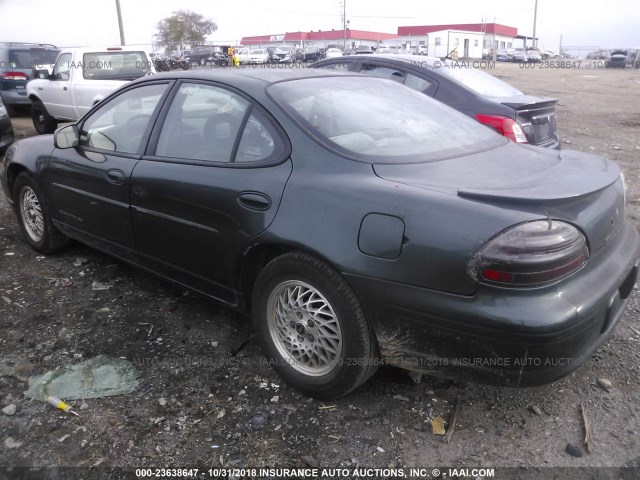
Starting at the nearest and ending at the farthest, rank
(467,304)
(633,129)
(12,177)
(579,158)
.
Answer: (467,304) → (579,158) → (12,177) → (633,129)

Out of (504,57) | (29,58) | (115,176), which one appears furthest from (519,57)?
(115,176)

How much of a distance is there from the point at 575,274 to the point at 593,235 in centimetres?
22

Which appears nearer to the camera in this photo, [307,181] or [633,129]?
[307,181]

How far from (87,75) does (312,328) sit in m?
9.22

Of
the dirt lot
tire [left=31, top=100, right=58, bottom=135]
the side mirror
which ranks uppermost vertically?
the side mirror

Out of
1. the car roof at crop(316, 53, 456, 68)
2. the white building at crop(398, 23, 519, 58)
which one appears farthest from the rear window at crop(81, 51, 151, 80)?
the white building at crop(398, 23, 519, 58)

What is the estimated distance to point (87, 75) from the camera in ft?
33.1

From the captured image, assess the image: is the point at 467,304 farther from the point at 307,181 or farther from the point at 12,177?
the point at 12,177

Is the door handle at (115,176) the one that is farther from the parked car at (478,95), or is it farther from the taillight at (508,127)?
the taillight at (508,127)

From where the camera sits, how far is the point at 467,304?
2.13m

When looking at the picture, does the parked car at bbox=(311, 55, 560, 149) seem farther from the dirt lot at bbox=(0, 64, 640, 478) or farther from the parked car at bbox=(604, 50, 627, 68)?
the parked car at bbox=(604, 50, 627, 68)

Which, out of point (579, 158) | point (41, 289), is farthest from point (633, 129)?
point (41, 289)

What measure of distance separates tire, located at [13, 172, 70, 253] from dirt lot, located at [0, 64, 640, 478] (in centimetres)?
92

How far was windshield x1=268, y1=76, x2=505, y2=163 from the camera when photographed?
107 inches
